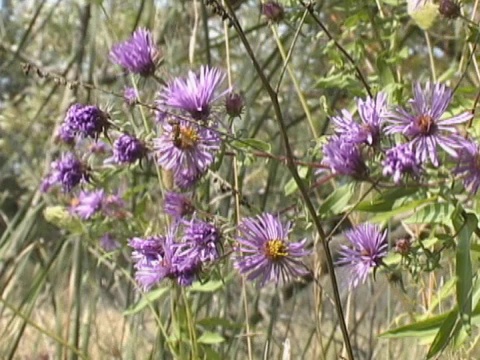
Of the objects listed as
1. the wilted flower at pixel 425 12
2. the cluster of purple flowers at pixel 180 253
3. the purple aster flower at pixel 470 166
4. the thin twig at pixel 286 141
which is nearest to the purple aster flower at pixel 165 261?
the cluster of purple flowers at pixel 180 253

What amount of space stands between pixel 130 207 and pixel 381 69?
500 mm

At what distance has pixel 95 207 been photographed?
1115 millimetres

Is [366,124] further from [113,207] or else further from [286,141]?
[113,207]

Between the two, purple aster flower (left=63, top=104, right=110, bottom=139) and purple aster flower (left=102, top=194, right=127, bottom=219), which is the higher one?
purple aster flower (left=102, top=194, right=127, bottom=219)

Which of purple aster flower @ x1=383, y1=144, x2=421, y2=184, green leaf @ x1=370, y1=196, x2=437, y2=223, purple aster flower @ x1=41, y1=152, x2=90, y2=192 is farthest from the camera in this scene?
purple aster flower @ x1=41, y1=152, x2=90, y2=192

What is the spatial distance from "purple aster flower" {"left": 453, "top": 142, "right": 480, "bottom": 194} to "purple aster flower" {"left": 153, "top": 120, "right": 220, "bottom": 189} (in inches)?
7.1

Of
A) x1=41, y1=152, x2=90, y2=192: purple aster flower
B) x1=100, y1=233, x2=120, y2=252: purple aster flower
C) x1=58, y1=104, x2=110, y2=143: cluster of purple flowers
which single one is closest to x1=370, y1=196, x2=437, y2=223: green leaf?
x1=58, y1=104, x2=110, y2=143: cluster of purple flowers

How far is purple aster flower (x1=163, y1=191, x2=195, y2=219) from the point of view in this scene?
0.83 m

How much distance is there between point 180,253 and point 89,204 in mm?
360

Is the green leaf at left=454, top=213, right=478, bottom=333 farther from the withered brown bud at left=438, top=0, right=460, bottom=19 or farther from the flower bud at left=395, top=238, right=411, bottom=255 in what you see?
the withered brown bud at left=438, top=0, right=460, bottom=19

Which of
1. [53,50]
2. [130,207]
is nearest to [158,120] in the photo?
[130,207]

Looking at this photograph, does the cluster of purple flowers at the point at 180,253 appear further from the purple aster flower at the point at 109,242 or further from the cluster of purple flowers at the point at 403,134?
the purple aster flower at the point at 109,242

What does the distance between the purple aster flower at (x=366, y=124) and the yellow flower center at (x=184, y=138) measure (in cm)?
11

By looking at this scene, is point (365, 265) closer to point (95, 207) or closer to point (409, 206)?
point (409, 206)
